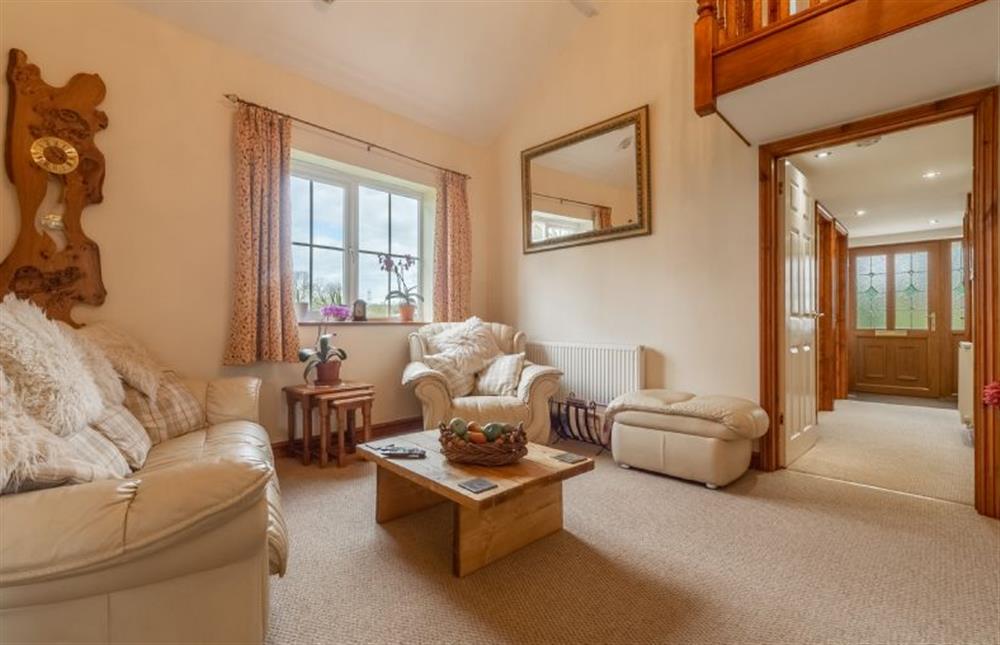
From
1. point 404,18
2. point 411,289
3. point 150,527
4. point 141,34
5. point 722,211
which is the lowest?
point 150,527

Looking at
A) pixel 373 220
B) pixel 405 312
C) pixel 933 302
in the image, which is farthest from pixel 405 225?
pixel 933 302

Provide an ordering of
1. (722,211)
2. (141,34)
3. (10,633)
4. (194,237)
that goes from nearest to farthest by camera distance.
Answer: (10,633) < (141,34) < (194,237) < (722,211)

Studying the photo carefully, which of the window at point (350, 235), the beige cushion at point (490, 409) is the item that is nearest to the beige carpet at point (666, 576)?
the beige cushion at point (490, 409)

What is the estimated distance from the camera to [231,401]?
262 centimetres

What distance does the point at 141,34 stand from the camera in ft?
9.18

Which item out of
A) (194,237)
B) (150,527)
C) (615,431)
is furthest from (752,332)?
(194,237)

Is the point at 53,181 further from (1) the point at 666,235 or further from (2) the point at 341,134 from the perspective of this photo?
(1) the point at 666,235

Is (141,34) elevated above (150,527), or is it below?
above

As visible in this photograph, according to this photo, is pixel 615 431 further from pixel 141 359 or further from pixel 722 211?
pixel 141 359

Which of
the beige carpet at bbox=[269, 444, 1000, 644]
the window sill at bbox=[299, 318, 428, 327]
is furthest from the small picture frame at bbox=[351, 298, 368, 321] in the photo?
the beige carpet at bbox=[269, 444, 1000, 644]

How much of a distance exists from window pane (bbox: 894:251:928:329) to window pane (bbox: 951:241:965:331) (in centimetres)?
26

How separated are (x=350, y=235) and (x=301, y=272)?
0.54 meters

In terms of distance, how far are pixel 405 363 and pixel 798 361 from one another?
310 centimetres

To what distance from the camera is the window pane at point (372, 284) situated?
13.1 feet
